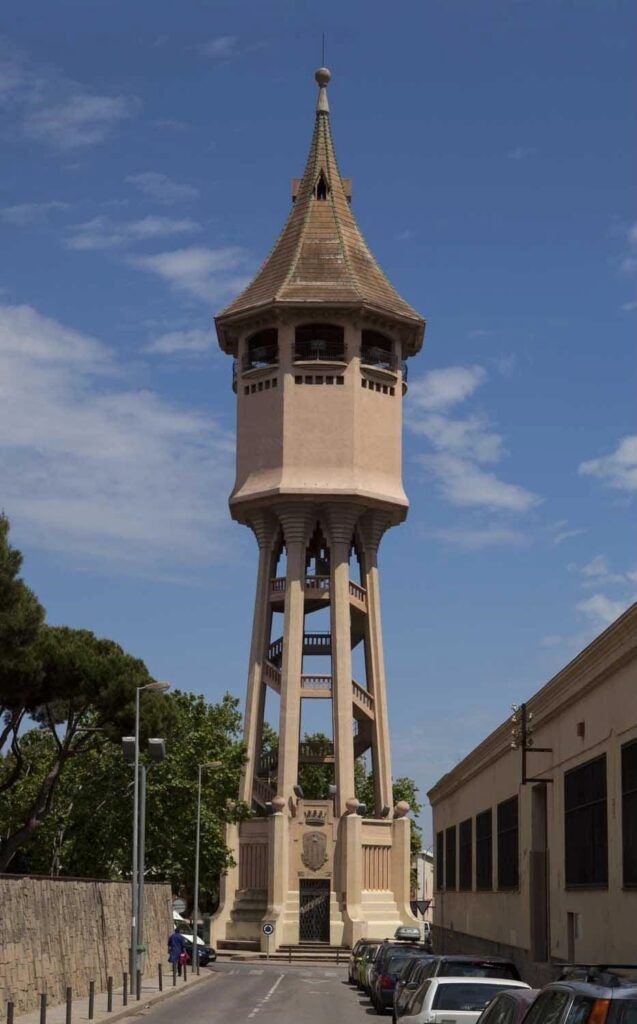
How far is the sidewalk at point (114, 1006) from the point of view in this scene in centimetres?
3358

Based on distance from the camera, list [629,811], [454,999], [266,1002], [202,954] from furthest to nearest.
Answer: [202,954]
[266,1002]
[629,811]
[454,999]

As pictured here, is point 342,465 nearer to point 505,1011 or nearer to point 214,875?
point 214,875

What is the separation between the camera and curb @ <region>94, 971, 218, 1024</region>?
35256 millimetres

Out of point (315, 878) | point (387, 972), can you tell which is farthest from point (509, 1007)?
point (315, 878)

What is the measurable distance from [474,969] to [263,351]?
62.6m

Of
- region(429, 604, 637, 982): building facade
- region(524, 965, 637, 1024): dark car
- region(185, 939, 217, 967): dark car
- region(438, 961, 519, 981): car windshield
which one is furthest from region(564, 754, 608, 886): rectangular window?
region(185, 939, 217, 967): dark car

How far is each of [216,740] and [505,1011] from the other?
2232 inches

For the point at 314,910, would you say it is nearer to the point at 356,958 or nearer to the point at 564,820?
the point at 356,958

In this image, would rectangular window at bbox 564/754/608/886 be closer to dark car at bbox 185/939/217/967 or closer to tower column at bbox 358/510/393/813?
dark car at bbox 185/939/217/967

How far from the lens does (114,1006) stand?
38.0 metres

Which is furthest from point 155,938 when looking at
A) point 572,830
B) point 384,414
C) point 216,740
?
point 384,414

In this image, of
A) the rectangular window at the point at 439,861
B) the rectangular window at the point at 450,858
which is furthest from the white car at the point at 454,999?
the rectangular window at the point at 439,861

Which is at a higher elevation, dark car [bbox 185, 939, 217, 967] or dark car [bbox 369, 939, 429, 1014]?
dark car [bbox 369, 939, 429, 1014]

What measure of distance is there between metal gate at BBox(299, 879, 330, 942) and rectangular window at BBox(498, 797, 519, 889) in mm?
35000
